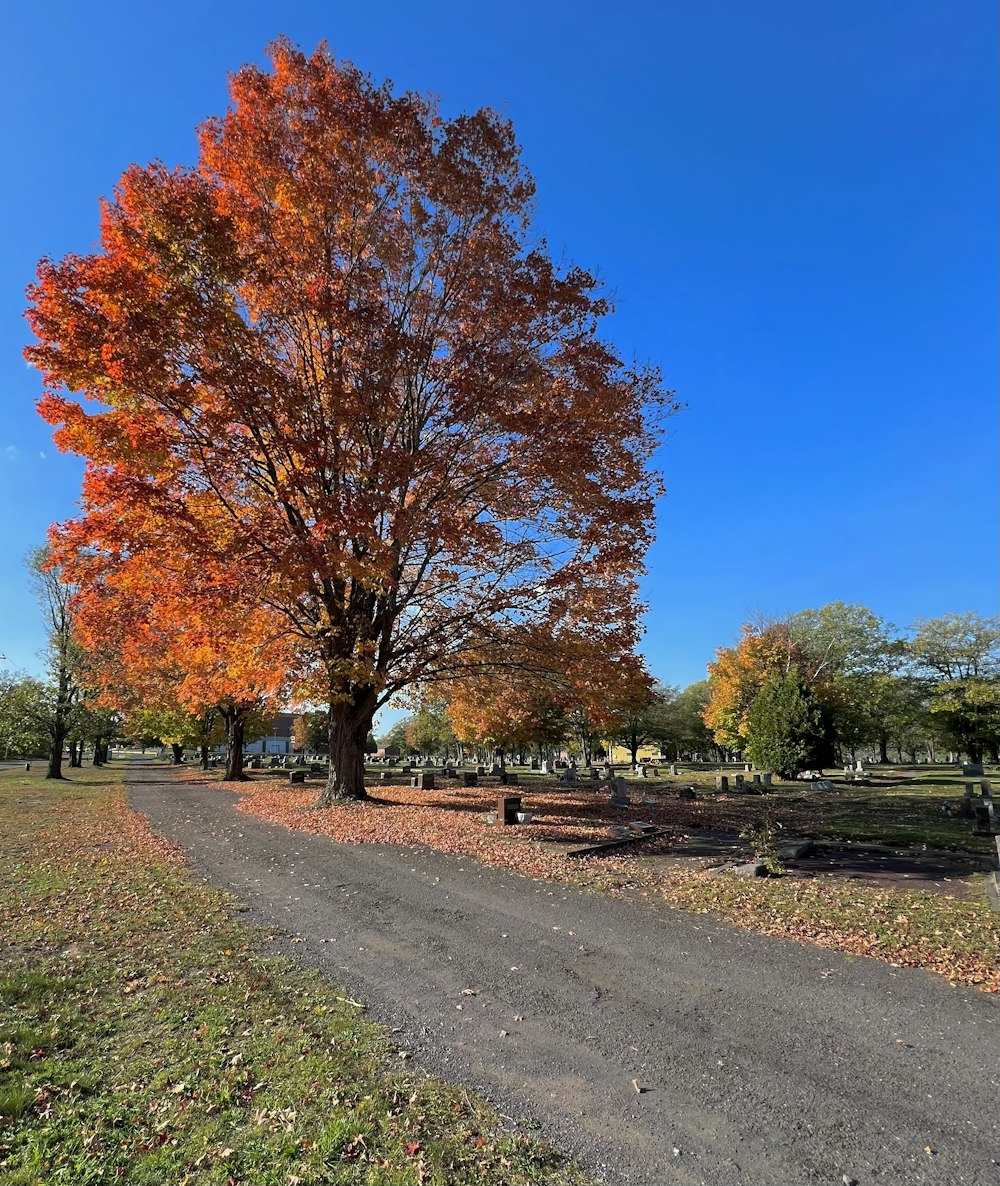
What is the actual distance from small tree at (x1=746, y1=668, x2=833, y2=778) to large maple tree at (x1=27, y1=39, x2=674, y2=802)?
2018cm

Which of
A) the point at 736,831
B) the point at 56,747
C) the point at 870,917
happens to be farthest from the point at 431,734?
the point at 870,917

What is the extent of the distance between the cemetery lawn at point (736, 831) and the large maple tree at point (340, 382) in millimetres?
3953

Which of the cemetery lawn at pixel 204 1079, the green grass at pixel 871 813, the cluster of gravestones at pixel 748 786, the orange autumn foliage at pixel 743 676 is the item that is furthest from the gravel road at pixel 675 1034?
the orange autumn foliage at pixel 743 676

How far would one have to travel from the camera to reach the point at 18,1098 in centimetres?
358

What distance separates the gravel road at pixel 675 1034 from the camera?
327 cm

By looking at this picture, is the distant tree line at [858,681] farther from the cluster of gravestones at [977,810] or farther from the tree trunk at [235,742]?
the tree trunk at [235,742]

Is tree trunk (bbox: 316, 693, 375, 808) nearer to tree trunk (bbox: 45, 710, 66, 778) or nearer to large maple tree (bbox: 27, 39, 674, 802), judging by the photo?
large maple tree (bbox: 27, 39, 674, 802)

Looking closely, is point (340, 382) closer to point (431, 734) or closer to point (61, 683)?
point (61, 683)

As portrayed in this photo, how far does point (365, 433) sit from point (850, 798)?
21.3 metres

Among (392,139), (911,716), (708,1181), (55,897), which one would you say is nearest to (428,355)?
(392,139)

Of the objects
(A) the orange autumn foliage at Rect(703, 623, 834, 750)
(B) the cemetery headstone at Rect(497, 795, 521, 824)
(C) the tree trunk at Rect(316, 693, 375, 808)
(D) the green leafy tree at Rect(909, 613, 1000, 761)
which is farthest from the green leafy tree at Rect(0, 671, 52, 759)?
(D) the green leafy tree at Rect(909, 613, 1000, 761)

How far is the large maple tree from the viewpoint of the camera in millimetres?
11547

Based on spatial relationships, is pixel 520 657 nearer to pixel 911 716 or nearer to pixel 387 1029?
pixel 387 1029

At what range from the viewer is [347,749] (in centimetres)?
→ 1792
